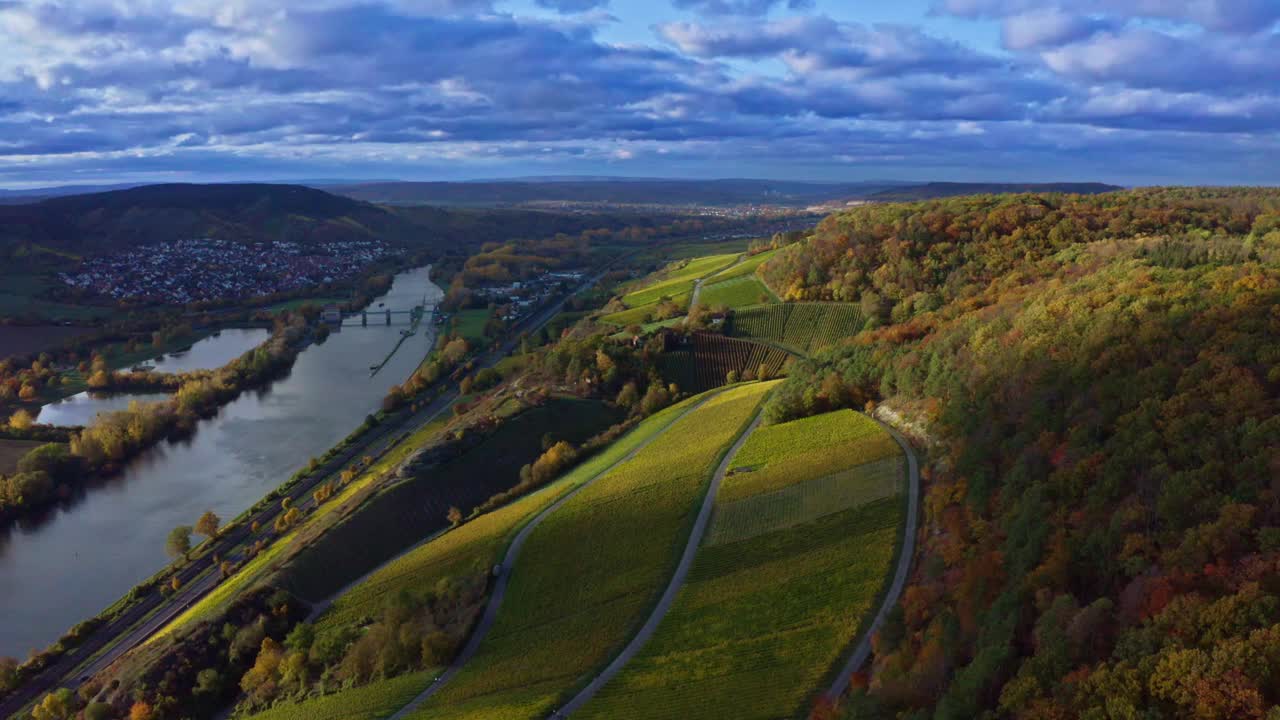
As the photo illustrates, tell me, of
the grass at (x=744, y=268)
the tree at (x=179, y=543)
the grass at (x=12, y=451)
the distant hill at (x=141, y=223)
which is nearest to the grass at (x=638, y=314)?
the grass at (x=744, y=268)

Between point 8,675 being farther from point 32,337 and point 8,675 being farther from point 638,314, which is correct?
point 32,337

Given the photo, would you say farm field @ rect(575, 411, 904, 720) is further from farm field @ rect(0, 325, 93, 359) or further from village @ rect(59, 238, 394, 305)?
village @ rect(59, 238, 394, 305)

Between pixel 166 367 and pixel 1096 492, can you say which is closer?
pixel 1096 492

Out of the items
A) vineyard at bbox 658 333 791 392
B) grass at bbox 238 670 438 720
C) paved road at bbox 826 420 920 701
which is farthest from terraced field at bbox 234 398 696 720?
vineyard at bbox 658 333 791 392

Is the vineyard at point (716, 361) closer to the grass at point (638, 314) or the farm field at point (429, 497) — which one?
the farm field at point (429, 497)

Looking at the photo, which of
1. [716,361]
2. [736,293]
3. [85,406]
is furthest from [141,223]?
[716,361]

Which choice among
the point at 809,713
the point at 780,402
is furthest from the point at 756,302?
the point at 809,713
